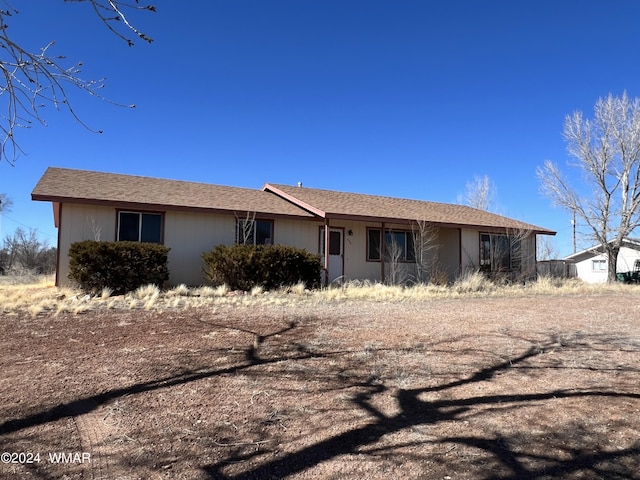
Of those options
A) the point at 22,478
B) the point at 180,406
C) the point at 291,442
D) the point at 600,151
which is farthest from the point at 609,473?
the point at 600,151

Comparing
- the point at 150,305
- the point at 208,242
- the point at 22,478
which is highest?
the point at 208,242

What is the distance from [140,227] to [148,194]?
1244mm

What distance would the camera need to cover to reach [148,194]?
563 inches

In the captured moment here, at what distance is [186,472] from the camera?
9.81ft

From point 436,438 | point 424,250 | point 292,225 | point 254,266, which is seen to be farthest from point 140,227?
point 436,438

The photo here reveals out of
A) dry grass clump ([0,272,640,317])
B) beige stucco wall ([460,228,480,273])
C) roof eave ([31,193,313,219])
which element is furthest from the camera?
beige stucco wall ([460,228,480,273])

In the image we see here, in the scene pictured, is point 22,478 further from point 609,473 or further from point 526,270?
point 526,270

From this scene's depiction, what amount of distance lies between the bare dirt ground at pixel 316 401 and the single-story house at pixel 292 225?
248 inches

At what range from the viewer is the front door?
1647 centimetres

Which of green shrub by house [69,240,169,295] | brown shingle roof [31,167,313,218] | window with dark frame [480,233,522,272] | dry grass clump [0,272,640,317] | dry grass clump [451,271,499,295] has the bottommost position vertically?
dry grass clump [0,272,640,317]

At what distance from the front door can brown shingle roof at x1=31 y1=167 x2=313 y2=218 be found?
130 centimetres

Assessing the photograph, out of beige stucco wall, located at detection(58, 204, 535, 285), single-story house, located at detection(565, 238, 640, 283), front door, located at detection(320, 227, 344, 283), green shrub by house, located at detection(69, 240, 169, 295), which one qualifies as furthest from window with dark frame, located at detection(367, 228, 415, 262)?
single-story house, located at detection(565, 238, 640, 283)

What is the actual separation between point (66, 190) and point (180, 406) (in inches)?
425

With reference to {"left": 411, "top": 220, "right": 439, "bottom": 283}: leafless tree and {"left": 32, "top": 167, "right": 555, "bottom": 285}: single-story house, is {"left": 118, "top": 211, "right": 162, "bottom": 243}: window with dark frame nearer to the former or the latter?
{"left": 32, "top": 167, "right": 555, "bottom": 285}: single-story house
